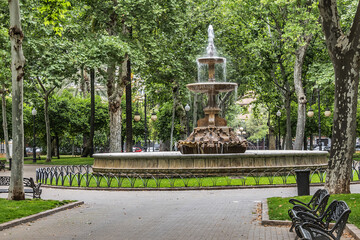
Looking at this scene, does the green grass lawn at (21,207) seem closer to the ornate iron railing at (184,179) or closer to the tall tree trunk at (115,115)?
the ornate iron railing at (184,179)

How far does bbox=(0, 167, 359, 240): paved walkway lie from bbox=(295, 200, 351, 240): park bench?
4.95 feet

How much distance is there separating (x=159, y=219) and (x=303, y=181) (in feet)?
17.0

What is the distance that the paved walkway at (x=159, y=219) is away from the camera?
9.33 metres

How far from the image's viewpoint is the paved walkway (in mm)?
9328

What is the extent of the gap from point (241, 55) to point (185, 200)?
25322mm

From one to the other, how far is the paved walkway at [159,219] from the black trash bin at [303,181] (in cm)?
120

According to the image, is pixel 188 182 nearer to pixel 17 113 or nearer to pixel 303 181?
pixel 303 181

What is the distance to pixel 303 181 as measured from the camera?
48.1ft

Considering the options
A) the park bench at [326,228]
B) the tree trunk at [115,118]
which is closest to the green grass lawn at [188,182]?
the park bench at [326,228]

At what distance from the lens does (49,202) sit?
44.0 feet

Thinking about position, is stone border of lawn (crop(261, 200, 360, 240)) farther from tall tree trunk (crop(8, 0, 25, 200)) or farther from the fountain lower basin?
the fountain lower basin

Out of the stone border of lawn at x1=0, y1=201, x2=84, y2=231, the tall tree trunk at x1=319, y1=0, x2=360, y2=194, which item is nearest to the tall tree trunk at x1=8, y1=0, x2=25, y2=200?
the stone border of lawn at x1=0, y1=201, x2=84, y2=231

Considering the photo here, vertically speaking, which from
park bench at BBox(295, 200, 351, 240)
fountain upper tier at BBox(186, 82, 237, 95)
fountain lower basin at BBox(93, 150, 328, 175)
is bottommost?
park bench at BBox(295, 200, 351, 240)

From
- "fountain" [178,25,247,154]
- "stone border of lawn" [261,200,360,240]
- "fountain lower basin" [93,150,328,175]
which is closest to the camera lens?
"stone border of lawn" [261,200,360,240]
